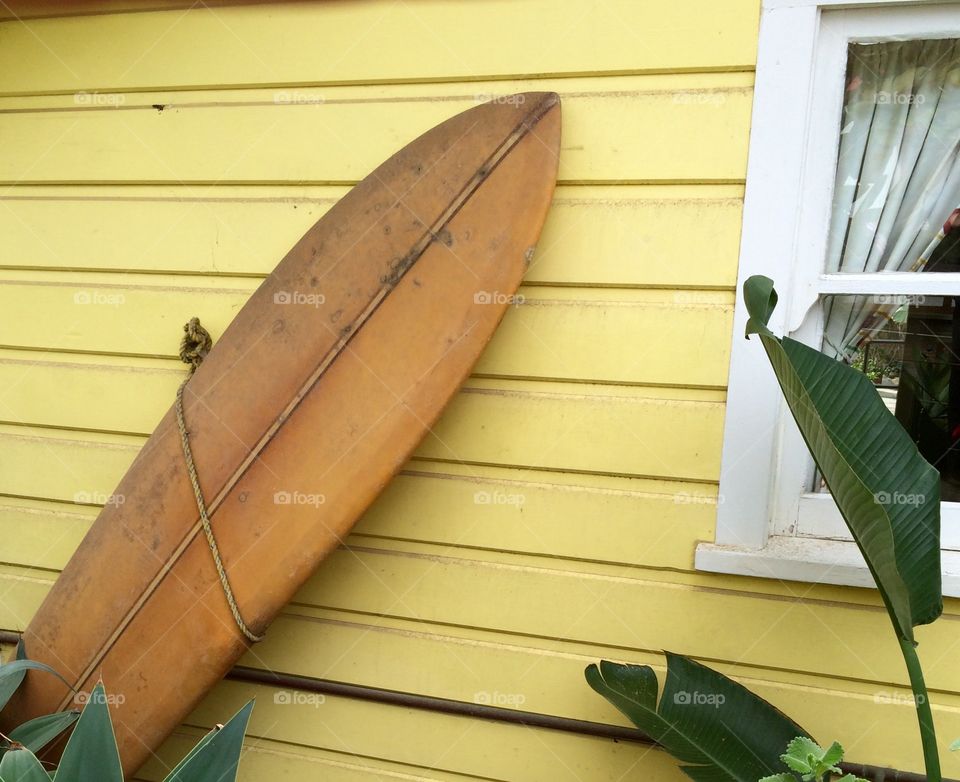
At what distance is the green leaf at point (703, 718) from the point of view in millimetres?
1457

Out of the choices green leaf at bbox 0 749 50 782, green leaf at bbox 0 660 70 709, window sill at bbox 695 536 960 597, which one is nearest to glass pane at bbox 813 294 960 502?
window sill at bbox 695 536 960 597

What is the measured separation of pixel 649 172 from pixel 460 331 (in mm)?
592

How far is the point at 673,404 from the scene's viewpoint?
5.52 feet

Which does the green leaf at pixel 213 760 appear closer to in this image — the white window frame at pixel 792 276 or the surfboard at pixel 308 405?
the surfboard at pixel 308 405

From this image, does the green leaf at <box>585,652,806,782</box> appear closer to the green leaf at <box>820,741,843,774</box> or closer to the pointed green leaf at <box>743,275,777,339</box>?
the green leaf at <box>820,741,843,774</box>

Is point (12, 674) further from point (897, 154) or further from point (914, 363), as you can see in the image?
point (897, 154)

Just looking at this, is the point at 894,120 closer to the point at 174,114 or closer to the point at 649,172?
the point at 649,172

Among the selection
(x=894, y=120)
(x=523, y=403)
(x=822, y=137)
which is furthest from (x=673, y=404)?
(x=894, y=120)

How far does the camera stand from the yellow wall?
1.64 metres

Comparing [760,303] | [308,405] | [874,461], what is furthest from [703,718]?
[308,405]

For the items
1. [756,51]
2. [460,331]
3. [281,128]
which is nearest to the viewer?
[756,51]

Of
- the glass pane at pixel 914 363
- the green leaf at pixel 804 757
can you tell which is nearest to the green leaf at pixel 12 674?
the green leaf at pixel 804 757

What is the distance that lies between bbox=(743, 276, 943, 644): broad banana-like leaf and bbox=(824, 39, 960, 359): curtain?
0.49 metres

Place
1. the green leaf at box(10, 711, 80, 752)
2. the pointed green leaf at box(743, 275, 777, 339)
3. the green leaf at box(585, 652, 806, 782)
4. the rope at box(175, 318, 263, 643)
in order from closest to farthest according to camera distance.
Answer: the pointed green leaf at box(743, 275, 777, 339)
the green leaf at box(585, 652, 806, 782)
the green leaf at box(10, 711, 80, 752)
the rope at box(175, 318, 263, 643)
